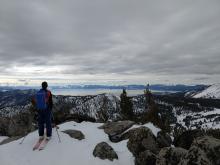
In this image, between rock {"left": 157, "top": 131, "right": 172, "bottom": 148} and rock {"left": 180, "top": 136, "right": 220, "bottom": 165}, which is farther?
rock {"left": 157, "top": 131, "right": 172, "bottom": 148}

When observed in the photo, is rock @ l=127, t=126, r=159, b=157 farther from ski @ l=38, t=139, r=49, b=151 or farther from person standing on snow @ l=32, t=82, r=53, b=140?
person standing on snow @ l=32, t=82, r=53, b=140

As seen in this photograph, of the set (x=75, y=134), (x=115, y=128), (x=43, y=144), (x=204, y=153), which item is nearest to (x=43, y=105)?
(x=43, y=144)

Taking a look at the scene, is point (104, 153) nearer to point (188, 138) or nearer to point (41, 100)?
point (41, 100)

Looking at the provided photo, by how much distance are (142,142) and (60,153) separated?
5937mm

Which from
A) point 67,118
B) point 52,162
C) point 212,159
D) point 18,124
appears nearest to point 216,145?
point 212,159

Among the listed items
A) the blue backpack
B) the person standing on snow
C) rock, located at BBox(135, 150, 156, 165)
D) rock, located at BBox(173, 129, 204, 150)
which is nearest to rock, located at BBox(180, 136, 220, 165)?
rock, located at BBox(135, 150, 156, 165)

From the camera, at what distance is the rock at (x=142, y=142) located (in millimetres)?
18291

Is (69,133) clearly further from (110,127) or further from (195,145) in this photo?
(195,145)

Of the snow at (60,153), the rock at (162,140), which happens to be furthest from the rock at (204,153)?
the rock at (162,140)

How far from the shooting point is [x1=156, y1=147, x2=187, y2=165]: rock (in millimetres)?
13959

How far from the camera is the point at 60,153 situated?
17.1 meters

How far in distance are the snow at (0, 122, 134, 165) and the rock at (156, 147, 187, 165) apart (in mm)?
3116

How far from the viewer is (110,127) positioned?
81.0ft

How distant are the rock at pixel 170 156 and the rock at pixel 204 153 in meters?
1.28
